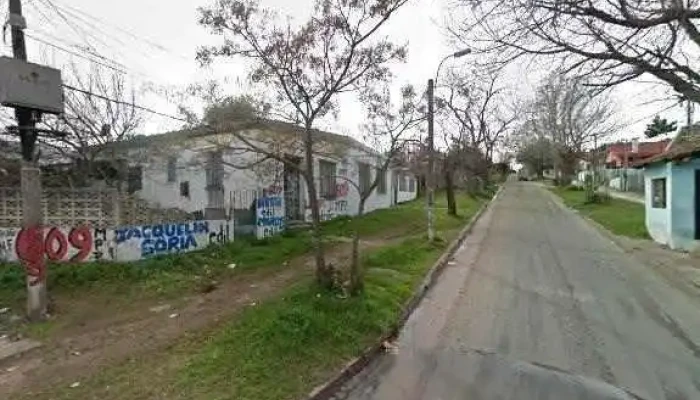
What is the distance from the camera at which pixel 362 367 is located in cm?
694

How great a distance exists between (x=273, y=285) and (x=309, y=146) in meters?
3.07

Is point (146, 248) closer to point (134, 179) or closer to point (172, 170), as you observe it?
point (172, 170)

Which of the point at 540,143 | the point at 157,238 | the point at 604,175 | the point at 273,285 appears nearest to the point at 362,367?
the point at 273,285

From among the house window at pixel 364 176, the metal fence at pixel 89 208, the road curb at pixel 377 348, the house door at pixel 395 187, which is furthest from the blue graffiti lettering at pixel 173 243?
the house door at pixel 395 187

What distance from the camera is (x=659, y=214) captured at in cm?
1817

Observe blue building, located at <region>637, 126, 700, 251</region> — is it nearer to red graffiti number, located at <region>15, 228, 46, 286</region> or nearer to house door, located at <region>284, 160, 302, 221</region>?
house door, located at <region>284, 160, 302, 221</region>

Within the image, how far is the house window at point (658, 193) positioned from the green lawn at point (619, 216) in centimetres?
143

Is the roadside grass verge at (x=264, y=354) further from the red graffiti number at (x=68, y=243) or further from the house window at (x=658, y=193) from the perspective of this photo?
the house window at (x=658, y=193)

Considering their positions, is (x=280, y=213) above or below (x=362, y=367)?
above

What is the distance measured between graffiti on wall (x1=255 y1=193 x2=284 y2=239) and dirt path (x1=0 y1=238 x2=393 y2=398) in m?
6.13

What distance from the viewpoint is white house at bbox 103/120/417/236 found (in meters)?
16.8

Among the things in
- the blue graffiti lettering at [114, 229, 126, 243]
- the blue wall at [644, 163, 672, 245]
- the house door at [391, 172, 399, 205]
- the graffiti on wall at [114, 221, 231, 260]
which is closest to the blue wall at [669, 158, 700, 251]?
the blue wall at [644, 163, 672, 245]

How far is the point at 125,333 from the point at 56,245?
536 cm

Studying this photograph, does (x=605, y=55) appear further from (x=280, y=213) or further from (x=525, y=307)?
(x=280, y=213)
